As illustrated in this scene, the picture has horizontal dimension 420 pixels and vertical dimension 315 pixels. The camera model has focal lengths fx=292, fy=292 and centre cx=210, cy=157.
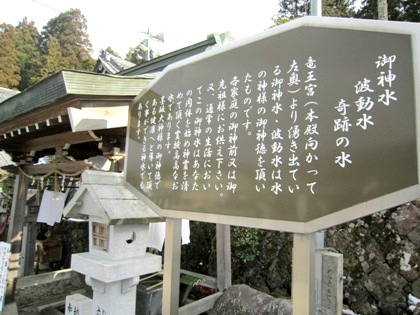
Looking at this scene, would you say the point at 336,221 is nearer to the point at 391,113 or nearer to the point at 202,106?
the point at 391,113

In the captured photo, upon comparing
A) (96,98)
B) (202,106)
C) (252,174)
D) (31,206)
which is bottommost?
(31,206)

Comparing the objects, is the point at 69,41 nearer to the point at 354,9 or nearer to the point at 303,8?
the point at 303,8

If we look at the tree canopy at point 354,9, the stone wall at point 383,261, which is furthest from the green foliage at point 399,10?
the stone wall at point 383,261

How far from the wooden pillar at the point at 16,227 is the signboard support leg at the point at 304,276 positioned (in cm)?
682

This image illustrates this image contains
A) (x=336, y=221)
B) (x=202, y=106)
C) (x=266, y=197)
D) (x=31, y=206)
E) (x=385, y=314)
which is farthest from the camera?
(x=31, y=206)

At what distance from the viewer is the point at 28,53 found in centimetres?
3744

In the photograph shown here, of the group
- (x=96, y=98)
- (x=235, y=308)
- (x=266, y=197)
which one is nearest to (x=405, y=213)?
(x=235, y=308)

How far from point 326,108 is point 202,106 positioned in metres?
1.37

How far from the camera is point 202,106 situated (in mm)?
3121

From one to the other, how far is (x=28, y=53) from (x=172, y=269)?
4359 centimetres

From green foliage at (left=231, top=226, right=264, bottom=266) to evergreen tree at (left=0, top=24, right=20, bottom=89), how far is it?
31.1 m

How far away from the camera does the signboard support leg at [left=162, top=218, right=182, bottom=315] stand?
3.28 meters

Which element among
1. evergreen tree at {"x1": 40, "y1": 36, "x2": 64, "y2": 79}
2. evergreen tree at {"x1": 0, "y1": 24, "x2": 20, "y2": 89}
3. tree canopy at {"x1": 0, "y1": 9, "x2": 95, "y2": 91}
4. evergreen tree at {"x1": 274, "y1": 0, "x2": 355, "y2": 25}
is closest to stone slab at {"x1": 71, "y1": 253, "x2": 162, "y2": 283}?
evergreen tree at {"x1": 274, "y1": 0, "x2": 355, "y2": 25}

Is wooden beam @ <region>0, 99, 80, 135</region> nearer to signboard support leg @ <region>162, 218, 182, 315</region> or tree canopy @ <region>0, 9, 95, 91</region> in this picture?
signboard support leg @ <region>162, 218, 182, 315</region>
